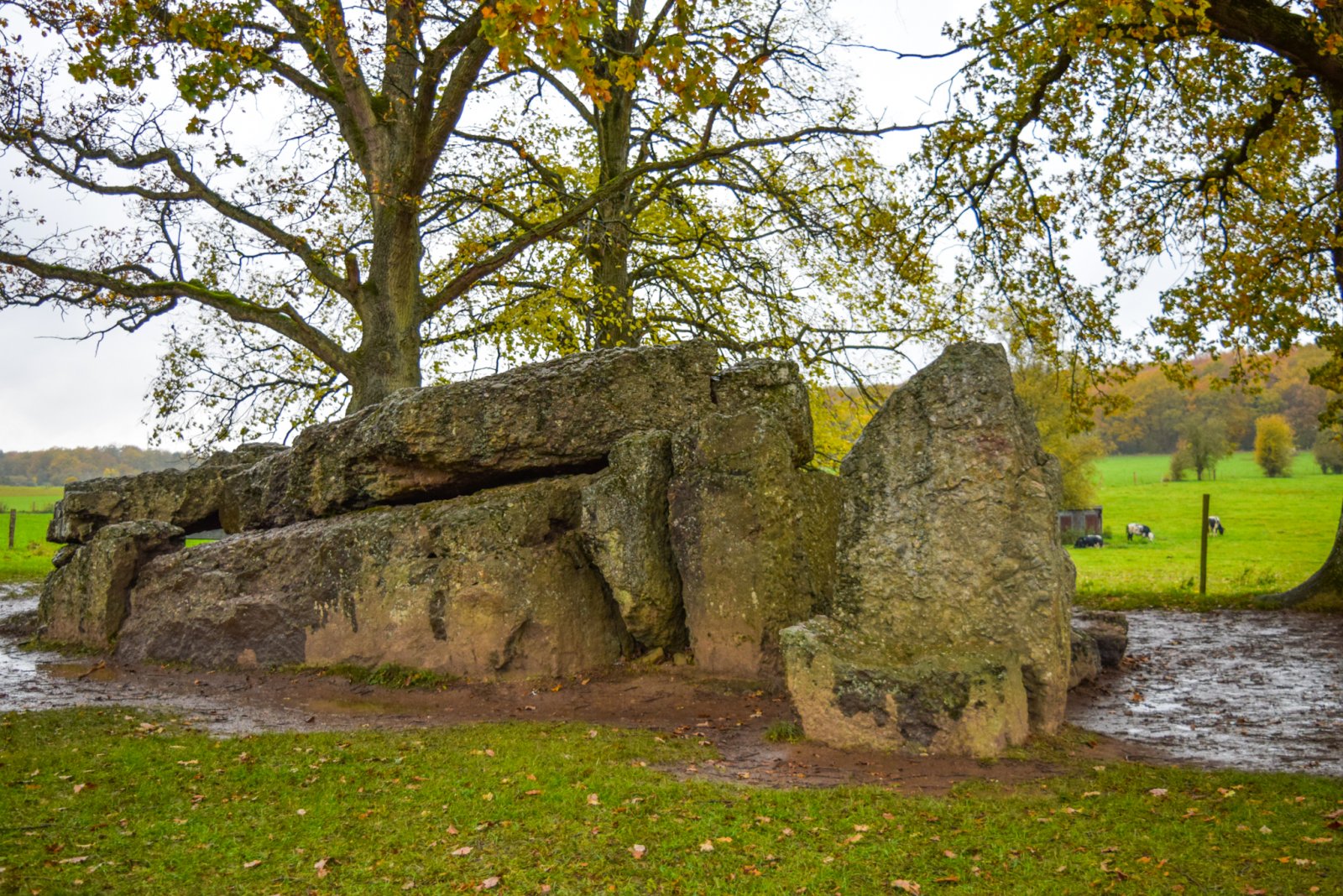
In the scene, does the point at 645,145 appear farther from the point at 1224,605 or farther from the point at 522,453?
the point at 1224,605

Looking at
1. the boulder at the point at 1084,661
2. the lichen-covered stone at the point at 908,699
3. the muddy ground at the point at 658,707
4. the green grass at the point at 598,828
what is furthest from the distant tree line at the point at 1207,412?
the green grass at the point at 598,828

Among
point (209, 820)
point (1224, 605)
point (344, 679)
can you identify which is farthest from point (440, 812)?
point (1224, 605)

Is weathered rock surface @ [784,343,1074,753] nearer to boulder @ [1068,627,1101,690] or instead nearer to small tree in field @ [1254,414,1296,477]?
boulder @ [1068,627,1101,690]

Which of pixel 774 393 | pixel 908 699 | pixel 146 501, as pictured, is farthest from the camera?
pixel 146 501

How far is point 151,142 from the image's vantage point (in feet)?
64.7

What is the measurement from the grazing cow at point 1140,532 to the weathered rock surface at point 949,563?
114ft

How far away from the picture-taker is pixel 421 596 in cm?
1216

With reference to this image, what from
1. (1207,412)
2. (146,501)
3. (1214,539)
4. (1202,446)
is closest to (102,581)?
(146,501)

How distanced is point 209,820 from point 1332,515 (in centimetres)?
4523

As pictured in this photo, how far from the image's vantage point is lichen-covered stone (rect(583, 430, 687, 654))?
11500 mm

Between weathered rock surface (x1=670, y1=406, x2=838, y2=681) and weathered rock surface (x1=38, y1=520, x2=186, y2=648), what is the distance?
8.16 m

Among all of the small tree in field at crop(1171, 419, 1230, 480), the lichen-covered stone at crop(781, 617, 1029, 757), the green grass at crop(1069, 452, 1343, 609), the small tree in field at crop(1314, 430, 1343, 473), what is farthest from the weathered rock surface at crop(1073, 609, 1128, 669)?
the small tree in field at crop(1171, 419, 1230, 480)

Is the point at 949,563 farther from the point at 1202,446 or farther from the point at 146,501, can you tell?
the point at 1202,446

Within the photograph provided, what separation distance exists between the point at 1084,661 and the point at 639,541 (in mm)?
5087
